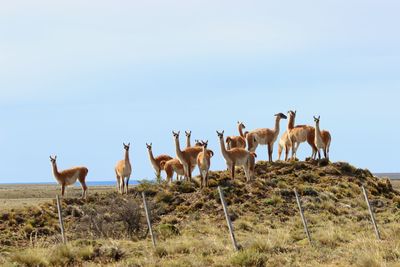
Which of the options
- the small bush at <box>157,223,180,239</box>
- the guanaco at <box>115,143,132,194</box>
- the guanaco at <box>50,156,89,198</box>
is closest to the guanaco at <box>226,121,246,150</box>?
the guanaco at <box>115,143,132,194</box>

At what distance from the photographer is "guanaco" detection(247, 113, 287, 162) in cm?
3107

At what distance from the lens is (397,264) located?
12.9 m

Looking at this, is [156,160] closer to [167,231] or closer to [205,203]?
[205,203]

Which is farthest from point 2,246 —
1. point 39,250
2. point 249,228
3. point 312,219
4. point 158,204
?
point 312,219

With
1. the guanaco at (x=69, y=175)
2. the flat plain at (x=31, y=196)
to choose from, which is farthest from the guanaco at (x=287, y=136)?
the guanaco at (x=69, y=175)

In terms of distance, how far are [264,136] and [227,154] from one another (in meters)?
5.17

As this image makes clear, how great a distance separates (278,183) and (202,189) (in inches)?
152

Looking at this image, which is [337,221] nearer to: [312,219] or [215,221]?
[312,219]

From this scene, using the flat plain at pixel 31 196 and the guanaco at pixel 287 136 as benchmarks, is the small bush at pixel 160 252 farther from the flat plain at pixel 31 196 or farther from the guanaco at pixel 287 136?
the guanaco at pixel 287 136

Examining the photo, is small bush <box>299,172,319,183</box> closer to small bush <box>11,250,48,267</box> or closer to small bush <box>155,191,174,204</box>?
small bush <box>155,191,174,204</box>

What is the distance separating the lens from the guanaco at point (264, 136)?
31.1 metres

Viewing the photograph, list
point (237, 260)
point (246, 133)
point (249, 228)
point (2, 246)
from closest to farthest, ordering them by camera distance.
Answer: point (237, 260) < point (2, 246) < point (249, 228) < point (246, 133)

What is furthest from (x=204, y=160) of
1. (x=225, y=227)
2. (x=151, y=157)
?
(x=151, y=157)

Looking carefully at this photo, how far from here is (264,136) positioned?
31.2 meters
